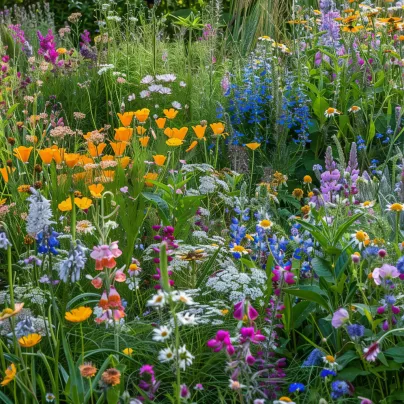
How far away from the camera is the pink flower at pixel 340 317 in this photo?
75.5 inches

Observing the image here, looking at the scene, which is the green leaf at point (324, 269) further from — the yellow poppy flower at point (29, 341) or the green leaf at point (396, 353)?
the yellow poppy flower at point (29, 341)

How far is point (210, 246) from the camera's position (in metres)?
2.58

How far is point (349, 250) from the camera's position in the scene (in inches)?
92.0

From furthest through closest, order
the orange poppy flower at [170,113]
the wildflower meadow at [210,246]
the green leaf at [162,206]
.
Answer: the orange poppy flower at [170,113]
the green leaf at [162,206]
the wildflower meadow at [210,246]

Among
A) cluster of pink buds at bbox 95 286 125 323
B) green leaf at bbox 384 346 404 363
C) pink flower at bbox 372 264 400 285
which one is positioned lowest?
green leaf at bbox 384 346 404 363

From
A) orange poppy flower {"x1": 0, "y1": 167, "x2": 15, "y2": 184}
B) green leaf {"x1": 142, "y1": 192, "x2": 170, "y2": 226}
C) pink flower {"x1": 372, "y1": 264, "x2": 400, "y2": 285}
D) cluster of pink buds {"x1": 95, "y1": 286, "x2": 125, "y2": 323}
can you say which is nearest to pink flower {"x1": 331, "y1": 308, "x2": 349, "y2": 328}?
pink flower {"x1": 372, "y1": 264, "x2": 400, "y2": 285}

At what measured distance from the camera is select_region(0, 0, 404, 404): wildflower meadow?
190 centimetres

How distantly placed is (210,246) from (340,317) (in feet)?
2.45

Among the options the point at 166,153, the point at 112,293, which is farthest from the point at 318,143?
Answer: the point at 112,293

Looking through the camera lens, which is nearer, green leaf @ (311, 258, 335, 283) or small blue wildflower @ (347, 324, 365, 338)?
small blue wildflower @ (347, 324, 365, 338)

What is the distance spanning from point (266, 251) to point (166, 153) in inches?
42.2

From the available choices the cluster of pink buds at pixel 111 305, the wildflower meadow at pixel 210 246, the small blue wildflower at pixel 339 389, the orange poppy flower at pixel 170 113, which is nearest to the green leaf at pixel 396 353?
the wildflower meadow at pixel 210 246

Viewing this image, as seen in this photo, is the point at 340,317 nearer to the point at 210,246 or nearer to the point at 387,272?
the point at 387,272

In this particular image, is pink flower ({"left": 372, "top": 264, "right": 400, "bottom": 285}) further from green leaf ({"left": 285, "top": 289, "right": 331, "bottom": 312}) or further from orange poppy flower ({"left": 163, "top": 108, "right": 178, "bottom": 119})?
orange poppy flower ({"left": 163, "top": 108, "right": 178, "bottom": 119})
